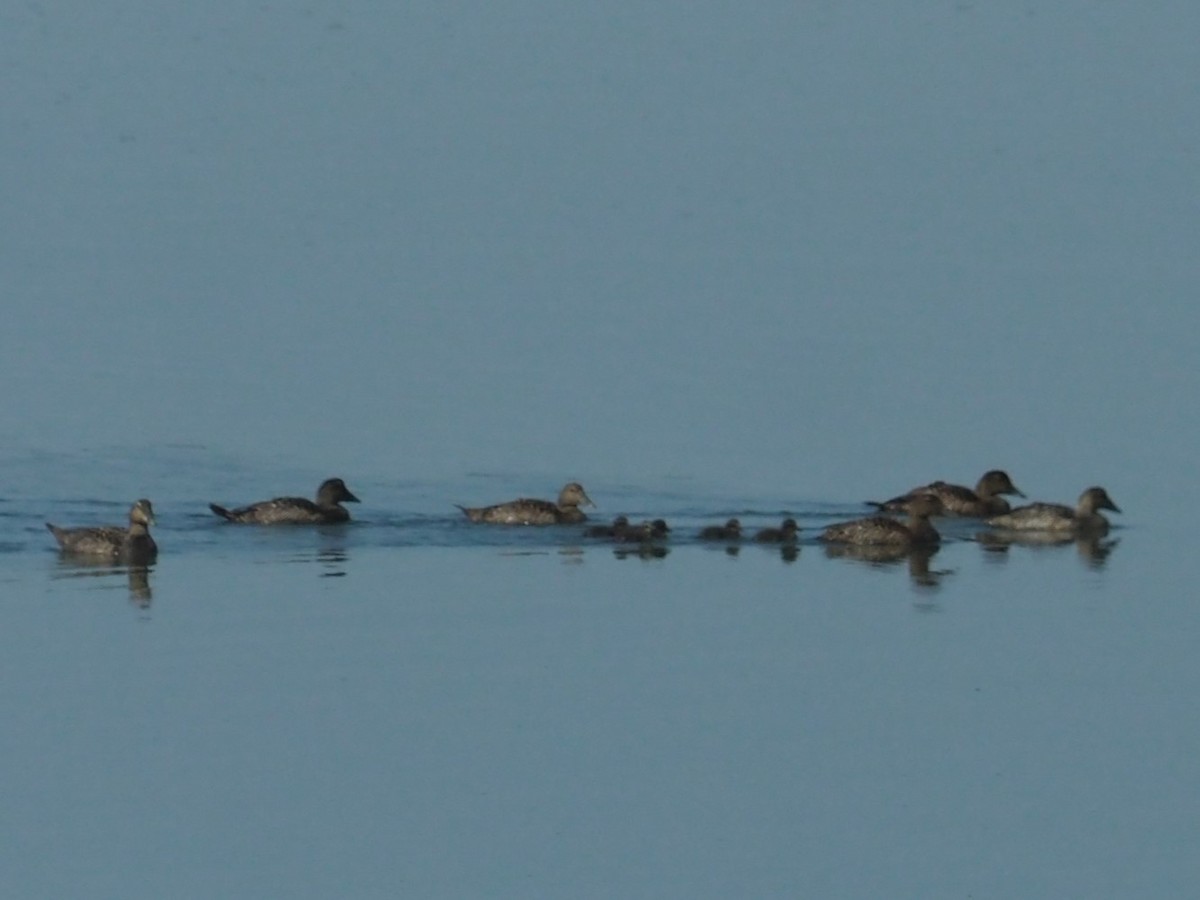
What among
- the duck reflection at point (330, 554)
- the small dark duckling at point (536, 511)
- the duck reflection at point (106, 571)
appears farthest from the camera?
the small dark duckling at point (536, 511)

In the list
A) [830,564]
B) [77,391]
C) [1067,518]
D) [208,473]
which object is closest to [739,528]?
[830,564]

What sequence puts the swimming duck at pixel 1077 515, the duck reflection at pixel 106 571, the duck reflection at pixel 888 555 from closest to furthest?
the duck reflection at pixel 106 571
the duck reflection at pixel 888 555
the swimming duck at pixel 1077 515

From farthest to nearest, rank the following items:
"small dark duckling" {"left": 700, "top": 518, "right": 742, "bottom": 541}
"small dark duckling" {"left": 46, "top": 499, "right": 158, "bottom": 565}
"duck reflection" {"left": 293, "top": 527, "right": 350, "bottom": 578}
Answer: "small dark duckling" {"left": 700, "top": 518, "right": 742, "bottom": 541}
"small dark duckling" {"left": 46, "top": 499, "right": 158, "bottom": 565}
"duck reflection" {"left": 293, "top": 527, "right": 350, "bottom": 578}

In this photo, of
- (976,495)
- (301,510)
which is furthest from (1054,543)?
(301,510)

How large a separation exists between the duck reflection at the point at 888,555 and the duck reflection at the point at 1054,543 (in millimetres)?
590

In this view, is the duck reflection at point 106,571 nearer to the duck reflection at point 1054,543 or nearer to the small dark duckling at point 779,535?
the small dark duckling at point 779,535

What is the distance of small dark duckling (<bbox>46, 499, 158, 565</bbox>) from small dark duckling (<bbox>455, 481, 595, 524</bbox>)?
251 centimetres

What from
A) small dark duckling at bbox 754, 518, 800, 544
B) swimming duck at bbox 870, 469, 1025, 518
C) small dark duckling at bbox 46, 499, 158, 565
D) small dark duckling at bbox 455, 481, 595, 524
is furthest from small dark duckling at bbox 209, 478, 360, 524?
swimming duck at bbox 870, 469, 1025, 518

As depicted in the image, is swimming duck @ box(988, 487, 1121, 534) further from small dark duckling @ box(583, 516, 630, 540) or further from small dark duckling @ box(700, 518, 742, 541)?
small dark duckling @ box(583, 516, 630, 540)

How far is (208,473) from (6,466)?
1.56 metres

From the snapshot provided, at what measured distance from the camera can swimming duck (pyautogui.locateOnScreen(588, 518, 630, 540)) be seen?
77.6ft

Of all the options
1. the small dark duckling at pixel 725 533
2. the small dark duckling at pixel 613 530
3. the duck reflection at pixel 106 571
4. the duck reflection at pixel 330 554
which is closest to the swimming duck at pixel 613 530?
the small dark duckling at pixel 613 530

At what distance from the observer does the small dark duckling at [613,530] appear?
23.6 metres

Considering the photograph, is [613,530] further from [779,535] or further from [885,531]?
[885,531]
